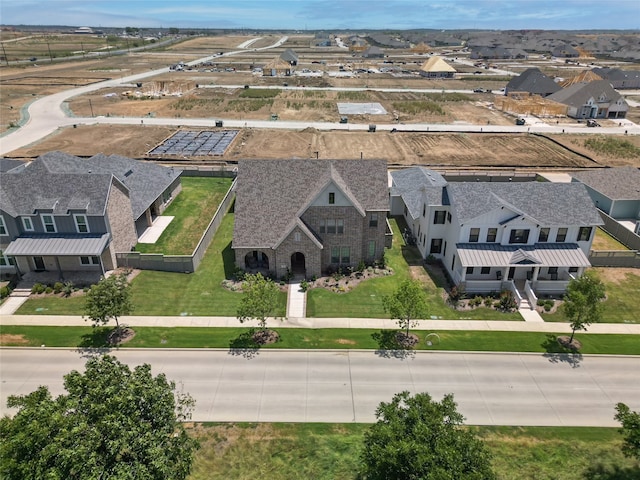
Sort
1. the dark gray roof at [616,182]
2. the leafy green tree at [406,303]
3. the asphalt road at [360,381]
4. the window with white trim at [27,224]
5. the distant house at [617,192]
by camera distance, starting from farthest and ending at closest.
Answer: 1. the dark gray roof at [616,182]
2. the distant house at [617,192]
3. the window with white trim at [27,224]
4. the leafy green tree at [406,303]
5. the asphalt road at [360,381]

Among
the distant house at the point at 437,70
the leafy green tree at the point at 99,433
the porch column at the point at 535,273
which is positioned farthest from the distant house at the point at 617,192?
the distant house at the point at 437,70

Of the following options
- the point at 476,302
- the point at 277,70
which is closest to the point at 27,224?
the point at 476,302

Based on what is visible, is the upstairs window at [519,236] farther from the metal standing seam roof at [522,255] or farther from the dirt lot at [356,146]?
the dirt lot at [356,146]

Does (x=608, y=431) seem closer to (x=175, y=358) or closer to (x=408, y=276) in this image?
(x=408, y=276)

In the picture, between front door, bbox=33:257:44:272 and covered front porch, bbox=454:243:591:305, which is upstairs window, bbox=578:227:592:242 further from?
front door, bbox=33:257:44:272

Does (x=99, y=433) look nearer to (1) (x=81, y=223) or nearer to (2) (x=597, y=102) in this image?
(1) (x=81, y=223)

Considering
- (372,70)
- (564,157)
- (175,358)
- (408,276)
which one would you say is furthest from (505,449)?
(372,70)

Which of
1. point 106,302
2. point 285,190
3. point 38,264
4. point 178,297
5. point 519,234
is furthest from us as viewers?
point 285,190
